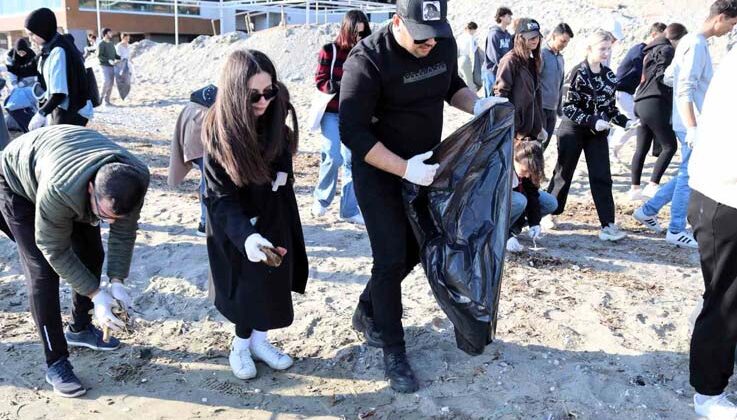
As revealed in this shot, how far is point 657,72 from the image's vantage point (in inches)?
226

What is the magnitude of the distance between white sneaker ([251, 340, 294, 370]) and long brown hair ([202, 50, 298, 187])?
3.18ft

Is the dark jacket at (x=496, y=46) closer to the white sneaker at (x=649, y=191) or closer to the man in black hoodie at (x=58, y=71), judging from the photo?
the white sneaker at (x=649, y=191)

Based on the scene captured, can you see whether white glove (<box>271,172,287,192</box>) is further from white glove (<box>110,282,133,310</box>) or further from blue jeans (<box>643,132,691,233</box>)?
blue jeans (<box>643,132,691,233</box>)

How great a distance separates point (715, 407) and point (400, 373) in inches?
54.8

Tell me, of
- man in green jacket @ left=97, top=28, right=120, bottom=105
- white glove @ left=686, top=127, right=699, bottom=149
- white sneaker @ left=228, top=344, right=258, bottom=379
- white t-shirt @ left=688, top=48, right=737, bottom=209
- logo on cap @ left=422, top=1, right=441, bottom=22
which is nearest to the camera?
white t-shirt @ left=688, top=48, right=737, bottom=209

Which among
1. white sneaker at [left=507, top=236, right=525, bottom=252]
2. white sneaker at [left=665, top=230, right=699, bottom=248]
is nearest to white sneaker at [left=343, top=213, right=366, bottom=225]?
white sneaker at [left=507, top=236, right=525, bottom=252]

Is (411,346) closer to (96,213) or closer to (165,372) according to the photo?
(165,372)

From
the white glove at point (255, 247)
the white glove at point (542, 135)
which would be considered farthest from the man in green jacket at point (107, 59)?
the white glove at point (255, 247)

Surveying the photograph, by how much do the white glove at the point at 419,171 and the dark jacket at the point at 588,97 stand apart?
7.97 feet

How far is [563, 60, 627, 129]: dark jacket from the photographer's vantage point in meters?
4.87

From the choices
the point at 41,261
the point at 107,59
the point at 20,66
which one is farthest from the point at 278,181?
the point at 107,59

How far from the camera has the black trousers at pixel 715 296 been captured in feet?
8.39

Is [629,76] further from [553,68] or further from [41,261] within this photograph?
[41,261]

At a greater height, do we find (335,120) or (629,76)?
(629,76)
